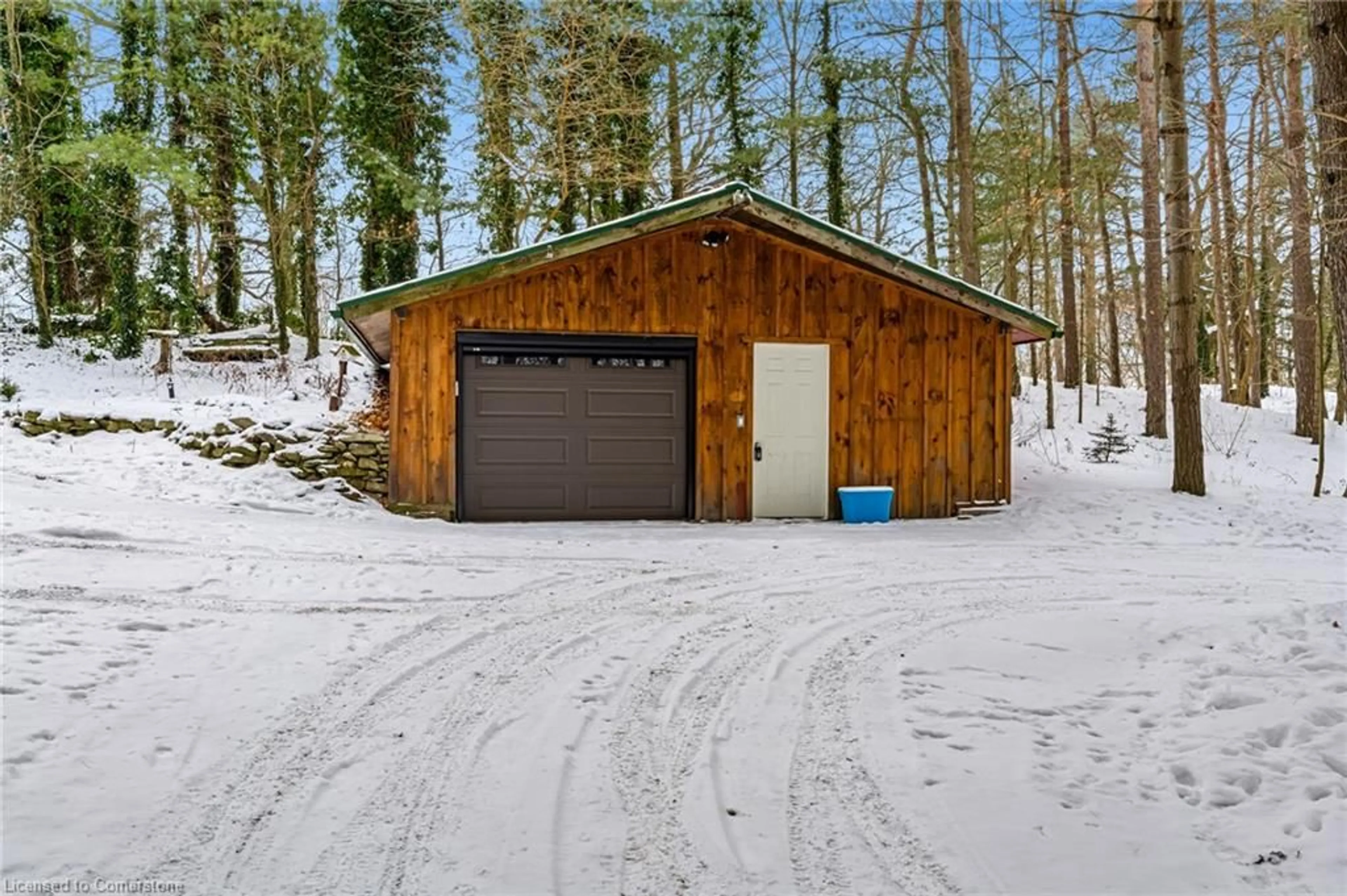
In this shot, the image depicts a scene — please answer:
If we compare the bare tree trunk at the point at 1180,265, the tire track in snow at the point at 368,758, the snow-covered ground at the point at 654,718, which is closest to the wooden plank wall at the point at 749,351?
the bare tree trunk at the point at 1180,265

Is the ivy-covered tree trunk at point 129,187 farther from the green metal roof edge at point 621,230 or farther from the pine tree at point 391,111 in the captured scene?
the green metal roof edge at point 621,230

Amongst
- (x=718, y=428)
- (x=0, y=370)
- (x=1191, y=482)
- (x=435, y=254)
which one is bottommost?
(x=1191, y=482)

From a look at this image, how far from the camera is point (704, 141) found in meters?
15.8

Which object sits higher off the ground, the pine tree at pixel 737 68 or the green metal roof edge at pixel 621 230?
the pine tree at pixel 737 68

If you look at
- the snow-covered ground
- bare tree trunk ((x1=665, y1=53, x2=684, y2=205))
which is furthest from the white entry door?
bare tree trunk ((x1=665, y1=53, x2=684, y2=205))

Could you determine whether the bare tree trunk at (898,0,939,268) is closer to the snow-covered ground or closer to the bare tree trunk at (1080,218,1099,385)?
the bare tree trunk at (1080,218,1099,385)

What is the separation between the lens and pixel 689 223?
28.7ft

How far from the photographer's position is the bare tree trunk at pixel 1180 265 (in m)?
8.88

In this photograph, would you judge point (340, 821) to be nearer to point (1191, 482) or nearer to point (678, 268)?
point (678, 268)

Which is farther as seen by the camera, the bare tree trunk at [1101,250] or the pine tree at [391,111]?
the pine tree at [391,111]

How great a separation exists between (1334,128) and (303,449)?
29.9 feet

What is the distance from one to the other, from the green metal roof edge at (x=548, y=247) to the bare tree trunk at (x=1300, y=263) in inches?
294

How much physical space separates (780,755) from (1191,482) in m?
8.59

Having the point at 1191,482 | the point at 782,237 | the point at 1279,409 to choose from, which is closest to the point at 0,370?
the point at 782,237
